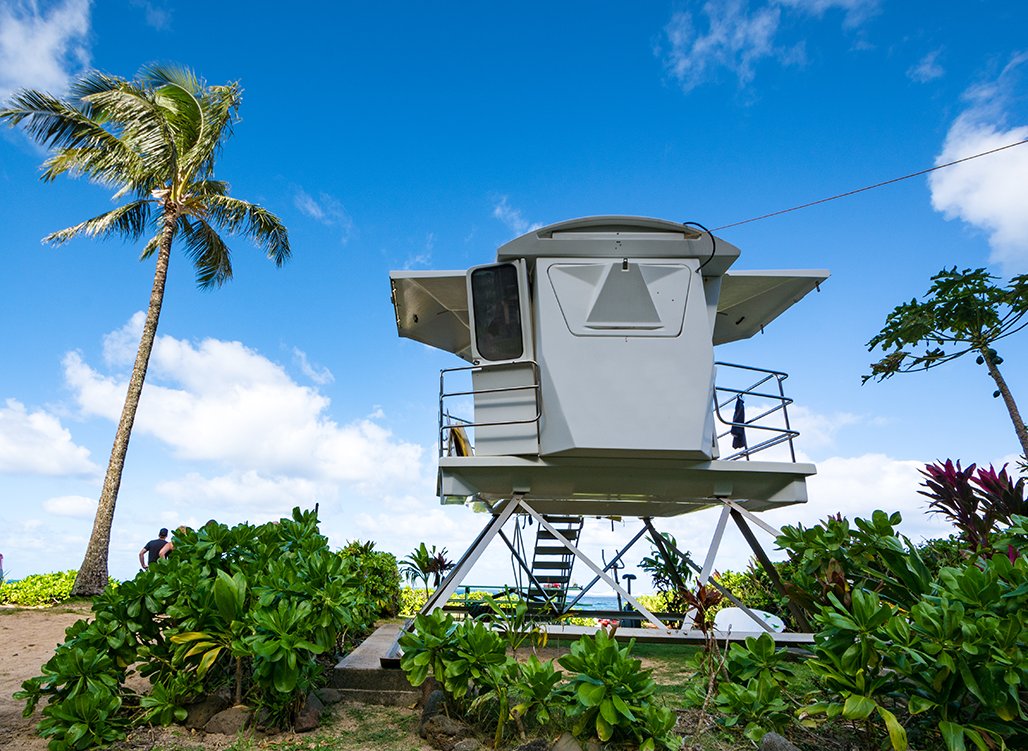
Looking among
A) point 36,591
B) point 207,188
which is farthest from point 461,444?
point 207,188

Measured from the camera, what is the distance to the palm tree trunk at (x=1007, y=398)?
15.7 m

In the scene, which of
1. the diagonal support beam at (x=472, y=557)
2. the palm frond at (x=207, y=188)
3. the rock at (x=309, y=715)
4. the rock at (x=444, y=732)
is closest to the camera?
the rock at (x=444, y=732)

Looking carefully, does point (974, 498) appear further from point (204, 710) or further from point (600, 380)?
point (204, 710)

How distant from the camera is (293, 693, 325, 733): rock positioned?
16.5 ft

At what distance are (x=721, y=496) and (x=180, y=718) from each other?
20.5ft

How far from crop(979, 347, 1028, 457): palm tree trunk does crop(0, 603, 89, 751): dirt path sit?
19.3 metres

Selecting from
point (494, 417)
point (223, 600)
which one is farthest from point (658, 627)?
point (223, 600)

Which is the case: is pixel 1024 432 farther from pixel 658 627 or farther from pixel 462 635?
pixel 462 635

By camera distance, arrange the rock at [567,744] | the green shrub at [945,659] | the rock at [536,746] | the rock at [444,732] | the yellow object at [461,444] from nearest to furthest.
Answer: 1. the green shrub at [945,659]
2. the rock at [567,744]
3. the rock at [536,746]
4. the rock at [444,732]
5. the yellow object at [461,444]

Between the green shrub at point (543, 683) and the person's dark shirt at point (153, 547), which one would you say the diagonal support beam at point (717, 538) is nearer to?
the green shrub at point (543, 683)

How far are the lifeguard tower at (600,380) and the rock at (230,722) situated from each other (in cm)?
246

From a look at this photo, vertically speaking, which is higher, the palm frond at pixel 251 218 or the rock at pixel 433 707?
the palm frond at pixel 251 218

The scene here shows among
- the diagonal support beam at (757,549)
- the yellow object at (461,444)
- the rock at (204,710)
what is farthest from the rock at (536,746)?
the yellow object at (461,444)

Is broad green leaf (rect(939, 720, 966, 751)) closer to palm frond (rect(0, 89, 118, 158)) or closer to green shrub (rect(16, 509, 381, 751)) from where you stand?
green shrub (rect(16, 509, 381, 751))
